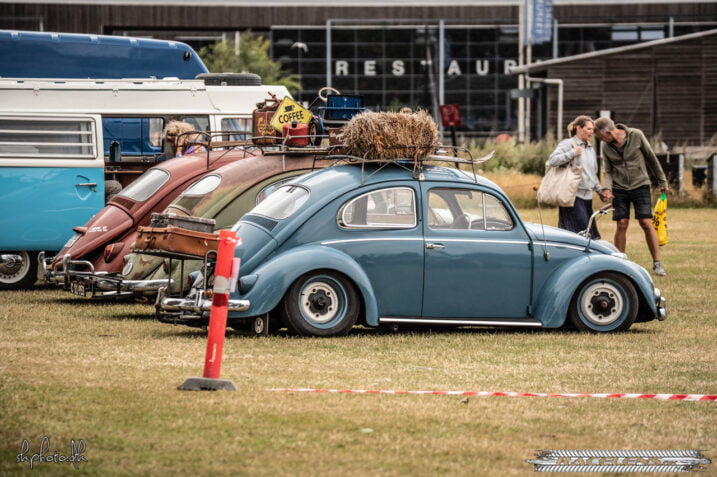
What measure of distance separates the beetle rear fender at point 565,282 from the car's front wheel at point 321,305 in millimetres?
1644

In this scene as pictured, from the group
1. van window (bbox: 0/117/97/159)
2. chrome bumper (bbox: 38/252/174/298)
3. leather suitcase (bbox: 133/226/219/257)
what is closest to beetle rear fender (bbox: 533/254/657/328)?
leather suitcase (bbox: 133/226/219/257)

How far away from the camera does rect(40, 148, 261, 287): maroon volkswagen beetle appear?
12.9 metres

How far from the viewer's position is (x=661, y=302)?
1090cm

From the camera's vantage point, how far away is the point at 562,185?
→ 13.8 metres

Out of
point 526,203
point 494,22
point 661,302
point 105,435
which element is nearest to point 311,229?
point 661,302

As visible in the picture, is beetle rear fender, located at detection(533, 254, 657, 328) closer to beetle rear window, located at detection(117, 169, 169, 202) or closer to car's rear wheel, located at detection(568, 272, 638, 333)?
car's rear wheel, located at detection(568, 272, 638, 333)

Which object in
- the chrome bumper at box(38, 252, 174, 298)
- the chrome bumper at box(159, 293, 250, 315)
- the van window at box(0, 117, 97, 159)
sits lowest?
the chrome bumper at box(38, 252, 174, 298)

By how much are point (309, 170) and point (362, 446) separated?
21.9 feet

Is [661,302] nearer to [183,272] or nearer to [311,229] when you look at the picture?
[311,229]

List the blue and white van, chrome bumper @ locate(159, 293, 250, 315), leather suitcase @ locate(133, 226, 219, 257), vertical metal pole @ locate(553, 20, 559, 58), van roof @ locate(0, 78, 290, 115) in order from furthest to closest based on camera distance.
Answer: vertical metal pole @ locate(553, 20, 559, 58), van roof @ locate(0, 78, 290, 115), the blue and white van, leather suitcase @ locate(133, 226, 219, 257), chrome bumper @ locate(159, 293, 250, 315)

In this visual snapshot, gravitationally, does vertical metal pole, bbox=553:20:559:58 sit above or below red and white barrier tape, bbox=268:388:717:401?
above

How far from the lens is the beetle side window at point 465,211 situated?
10.6 metres

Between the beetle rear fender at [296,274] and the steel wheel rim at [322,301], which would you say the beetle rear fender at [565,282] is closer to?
the beetle rear fender at [296,274]

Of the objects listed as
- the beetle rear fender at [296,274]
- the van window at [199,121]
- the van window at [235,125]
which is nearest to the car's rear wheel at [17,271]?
the van window at [199,121]
